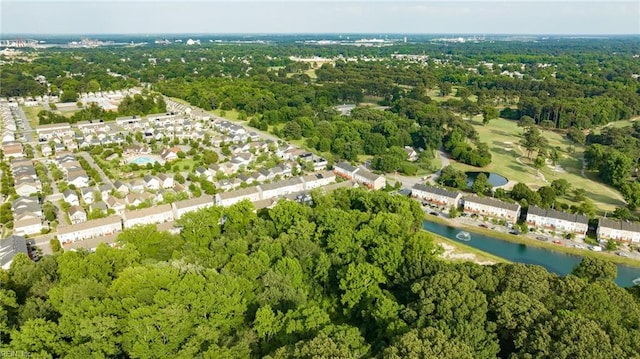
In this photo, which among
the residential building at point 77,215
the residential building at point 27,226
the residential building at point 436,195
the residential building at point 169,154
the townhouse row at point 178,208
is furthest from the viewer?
the residential building at point 169,154

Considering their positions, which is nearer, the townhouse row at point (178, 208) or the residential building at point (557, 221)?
the townhouse row at point (178, 208)

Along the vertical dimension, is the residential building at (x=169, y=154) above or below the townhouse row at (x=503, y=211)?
above

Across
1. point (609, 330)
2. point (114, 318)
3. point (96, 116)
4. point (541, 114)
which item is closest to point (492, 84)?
point (541, 114)

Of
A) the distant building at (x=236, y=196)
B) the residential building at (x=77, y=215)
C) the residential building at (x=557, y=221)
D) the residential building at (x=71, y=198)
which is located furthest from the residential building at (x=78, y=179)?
the residential building at (x=557, y=221)

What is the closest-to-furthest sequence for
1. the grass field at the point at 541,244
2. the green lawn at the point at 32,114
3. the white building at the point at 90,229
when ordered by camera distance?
the grass field at the point at 541,244, the white building at the point at 90,229, the green lawn at the point at 32,114

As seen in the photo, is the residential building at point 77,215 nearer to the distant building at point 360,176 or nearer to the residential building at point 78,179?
the residential building at point 78,179

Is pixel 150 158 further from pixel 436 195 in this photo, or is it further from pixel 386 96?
pixel 386 96

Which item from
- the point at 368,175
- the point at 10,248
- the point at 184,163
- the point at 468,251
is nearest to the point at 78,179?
the point at 184,163
